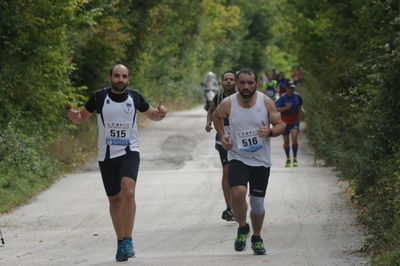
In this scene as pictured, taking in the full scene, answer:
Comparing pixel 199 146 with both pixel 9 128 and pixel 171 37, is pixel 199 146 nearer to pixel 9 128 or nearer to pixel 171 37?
pixel 9 128

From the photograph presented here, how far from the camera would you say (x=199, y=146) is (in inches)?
1052

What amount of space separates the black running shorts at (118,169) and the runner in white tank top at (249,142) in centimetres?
98

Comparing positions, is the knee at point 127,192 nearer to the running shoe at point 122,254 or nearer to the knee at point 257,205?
the running shoe at point 122,254

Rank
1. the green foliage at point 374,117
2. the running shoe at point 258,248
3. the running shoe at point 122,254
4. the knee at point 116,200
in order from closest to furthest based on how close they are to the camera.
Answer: the green foliage at point 374,117 → the running shoe at point 122,254 → the running shoe at point 258,248 → the knee at point 116,200

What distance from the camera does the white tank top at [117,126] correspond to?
32.3ft

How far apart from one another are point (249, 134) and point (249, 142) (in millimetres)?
88

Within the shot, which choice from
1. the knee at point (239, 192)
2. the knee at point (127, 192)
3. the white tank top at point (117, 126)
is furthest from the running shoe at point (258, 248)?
the white tank top at point (117, 126)

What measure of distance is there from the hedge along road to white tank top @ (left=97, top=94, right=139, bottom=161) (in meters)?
1.19

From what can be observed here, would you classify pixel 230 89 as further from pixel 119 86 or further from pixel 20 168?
pixel 20 168

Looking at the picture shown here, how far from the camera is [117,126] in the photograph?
32.3 ft

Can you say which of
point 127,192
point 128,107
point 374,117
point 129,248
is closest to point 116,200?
point 127,192

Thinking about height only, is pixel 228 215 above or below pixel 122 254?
below

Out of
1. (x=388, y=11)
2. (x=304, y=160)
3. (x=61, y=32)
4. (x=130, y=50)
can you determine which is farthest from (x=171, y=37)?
(x=388, y=11)

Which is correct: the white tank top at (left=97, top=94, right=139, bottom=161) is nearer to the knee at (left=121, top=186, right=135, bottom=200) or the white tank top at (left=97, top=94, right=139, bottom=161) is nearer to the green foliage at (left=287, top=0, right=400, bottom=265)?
the knee at (left=121, top=186, right=135, bottom=200)
